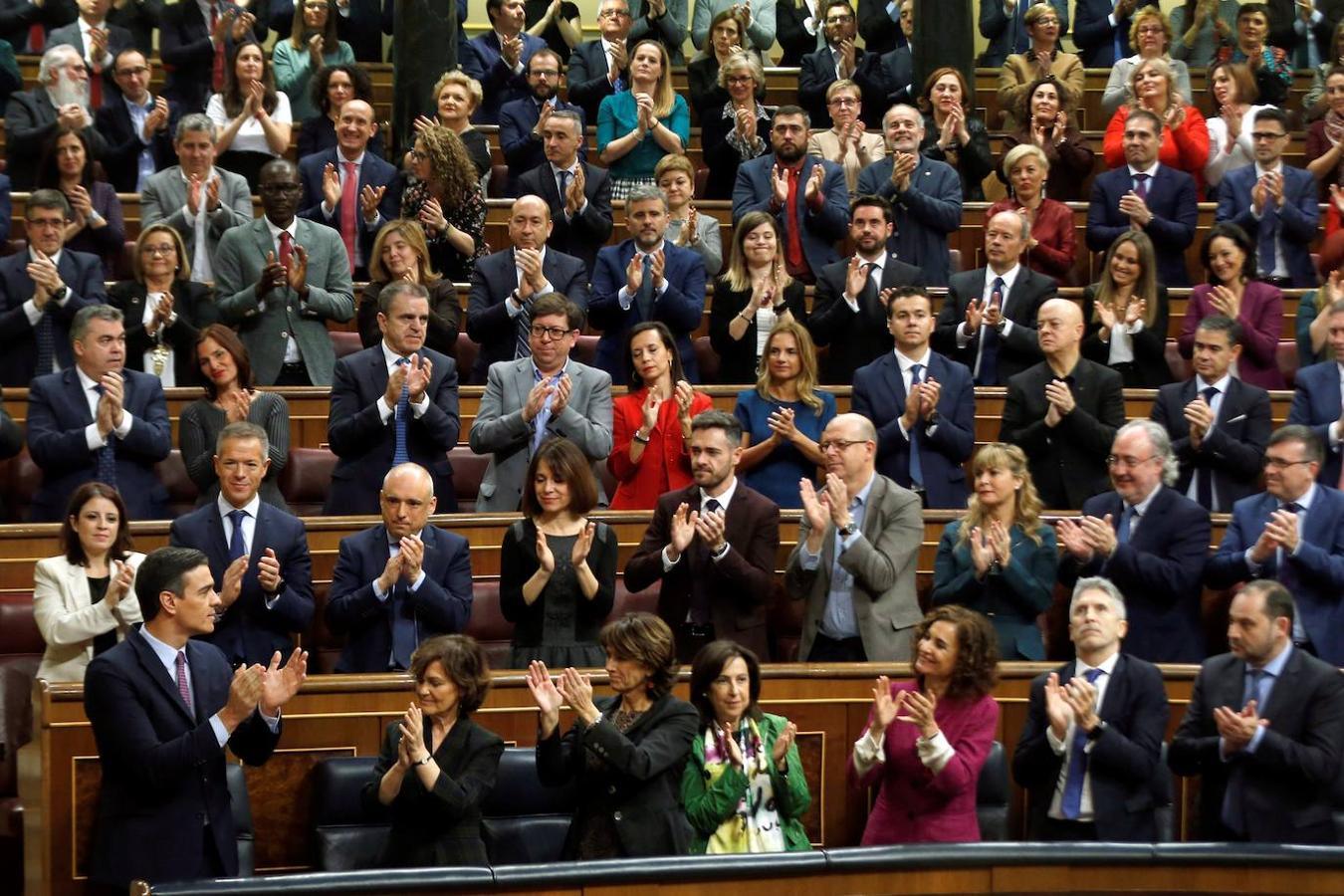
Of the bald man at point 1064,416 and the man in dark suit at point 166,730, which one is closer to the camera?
the man in dark suit at point 166,730

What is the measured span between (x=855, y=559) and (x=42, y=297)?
291cm

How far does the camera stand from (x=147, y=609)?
4742mm

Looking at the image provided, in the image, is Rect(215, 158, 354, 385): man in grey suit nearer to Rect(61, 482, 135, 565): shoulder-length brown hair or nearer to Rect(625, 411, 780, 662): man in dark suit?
Rect(61, 482, 135, 565): shoulder-length brown hair

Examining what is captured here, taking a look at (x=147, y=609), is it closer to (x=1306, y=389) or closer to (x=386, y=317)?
(x=386, y=317)

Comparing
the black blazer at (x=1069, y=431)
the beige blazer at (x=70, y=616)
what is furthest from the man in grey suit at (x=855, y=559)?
the beige blazer at (x=70, y=616)

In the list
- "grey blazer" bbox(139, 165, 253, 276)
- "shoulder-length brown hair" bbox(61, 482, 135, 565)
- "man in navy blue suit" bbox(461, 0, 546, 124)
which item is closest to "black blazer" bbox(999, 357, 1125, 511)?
"shoulder-length brown hair" bbox(61, 482, 135, 565)

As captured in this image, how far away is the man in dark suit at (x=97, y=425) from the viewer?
6.27 meters

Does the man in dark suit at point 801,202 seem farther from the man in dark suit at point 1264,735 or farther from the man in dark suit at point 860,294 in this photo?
the man in dark suit at point 1264,735

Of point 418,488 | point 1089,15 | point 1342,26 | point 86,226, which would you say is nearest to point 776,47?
point 1089,15

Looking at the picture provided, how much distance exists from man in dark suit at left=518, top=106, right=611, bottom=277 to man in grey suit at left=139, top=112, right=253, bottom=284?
1066 millimetres

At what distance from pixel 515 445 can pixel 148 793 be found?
78.2 inches

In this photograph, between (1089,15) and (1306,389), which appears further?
(1089,15)

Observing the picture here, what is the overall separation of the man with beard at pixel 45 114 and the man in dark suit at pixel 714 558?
3.33 metres

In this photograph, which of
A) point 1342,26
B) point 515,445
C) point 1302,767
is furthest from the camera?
point 1342,26
